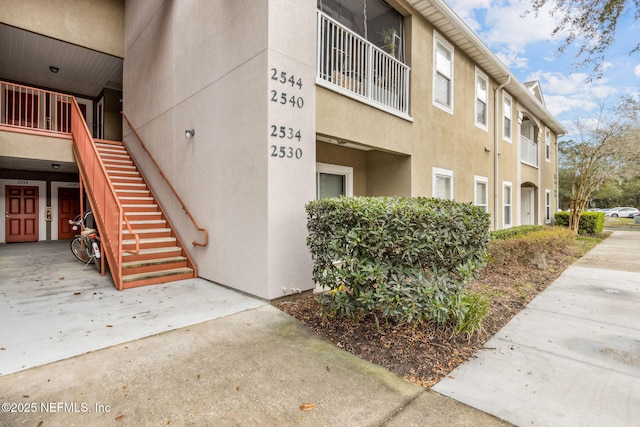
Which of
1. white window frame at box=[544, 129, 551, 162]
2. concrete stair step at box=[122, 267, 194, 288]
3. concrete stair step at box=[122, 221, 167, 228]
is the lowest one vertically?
concrete stair step at box=[122, 267, 194, 288]

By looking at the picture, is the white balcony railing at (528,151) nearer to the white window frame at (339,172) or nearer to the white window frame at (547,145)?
the white window frame at (547,145)

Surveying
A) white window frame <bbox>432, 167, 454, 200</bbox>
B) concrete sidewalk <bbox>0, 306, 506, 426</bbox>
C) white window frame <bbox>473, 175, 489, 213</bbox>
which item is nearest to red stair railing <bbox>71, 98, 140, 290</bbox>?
concrete sidewalk <bbox>0, 306, 506, 426</bbox>

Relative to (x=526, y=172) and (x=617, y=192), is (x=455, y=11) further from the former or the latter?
(x=617, y=192)

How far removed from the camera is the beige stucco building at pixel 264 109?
472 centimetres

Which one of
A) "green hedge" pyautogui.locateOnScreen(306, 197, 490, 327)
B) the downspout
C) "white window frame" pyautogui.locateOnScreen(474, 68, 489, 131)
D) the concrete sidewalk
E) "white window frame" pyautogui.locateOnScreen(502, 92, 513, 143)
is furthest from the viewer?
"white window frame" pyautogui.locateOnScreen(502, 92, 513, 143)

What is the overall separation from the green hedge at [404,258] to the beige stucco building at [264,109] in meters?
1.41

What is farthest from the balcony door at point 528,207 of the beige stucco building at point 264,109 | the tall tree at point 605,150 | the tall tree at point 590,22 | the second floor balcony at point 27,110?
the second floor balcony at point 27,110

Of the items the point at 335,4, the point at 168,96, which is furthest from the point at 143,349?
the point at 335,4

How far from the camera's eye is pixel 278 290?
4613mm

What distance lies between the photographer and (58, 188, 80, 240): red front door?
12.0m

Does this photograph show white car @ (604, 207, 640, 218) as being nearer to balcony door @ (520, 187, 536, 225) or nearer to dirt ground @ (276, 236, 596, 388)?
balcony door @ (520, 187, 536, 225)

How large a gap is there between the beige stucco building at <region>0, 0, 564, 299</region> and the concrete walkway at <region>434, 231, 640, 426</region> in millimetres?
2774

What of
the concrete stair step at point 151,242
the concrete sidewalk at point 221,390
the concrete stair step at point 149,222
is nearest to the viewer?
the concrete sidewalk at point 221,390

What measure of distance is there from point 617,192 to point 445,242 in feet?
151
